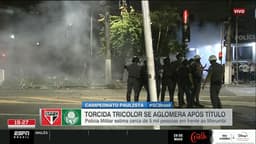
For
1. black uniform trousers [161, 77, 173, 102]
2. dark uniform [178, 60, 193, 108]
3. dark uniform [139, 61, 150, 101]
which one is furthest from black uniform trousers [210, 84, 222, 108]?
dark uniform [139, 61, 150, 101]

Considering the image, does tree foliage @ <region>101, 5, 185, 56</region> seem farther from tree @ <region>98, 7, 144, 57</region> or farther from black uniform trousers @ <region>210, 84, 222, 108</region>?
black uniform trousers @ <region>210, 84, 222, 108</region>

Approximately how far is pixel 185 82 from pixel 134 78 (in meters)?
0.57

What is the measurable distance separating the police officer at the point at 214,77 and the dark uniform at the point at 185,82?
0.21 meters

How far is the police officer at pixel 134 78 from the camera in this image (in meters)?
3.15

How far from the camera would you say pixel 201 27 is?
3197 mm

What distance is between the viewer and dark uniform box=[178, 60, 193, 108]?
126 inches

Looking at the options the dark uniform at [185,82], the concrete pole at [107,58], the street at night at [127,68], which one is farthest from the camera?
the dark uniform at [185,82]

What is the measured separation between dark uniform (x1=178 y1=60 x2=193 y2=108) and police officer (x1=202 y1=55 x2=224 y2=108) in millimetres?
207

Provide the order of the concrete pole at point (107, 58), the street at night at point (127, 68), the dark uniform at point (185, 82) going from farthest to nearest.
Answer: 1. the dark uniform at point (185, 82)
2. the street at night at point (127, 68)
3. the concrete pole at point (107, 58)

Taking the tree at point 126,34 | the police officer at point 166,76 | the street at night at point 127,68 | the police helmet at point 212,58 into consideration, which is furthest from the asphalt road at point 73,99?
the tree at point 126,34

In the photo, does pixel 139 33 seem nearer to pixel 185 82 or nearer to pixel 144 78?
pixel 144 78

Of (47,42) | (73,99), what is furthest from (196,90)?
(47,42)

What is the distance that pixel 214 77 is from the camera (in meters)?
3.19

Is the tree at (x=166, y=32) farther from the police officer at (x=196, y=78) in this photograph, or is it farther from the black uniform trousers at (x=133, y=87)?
the black uniform trousers at (x=133, y=87)
